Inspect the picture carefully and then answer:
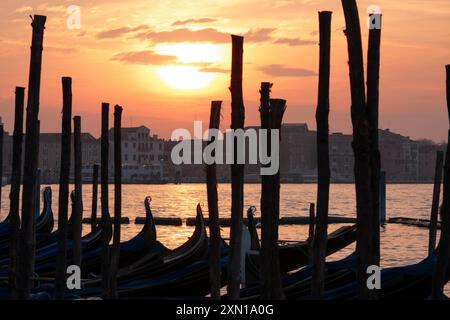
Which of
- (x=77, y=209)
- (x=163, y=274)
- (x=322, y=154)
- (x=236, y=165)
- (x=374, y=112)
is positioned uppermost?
(x=374, y=112)

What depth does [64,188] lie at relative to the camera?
41.2 ft

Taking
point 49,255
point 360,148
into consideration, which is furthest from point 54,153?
point 360,148

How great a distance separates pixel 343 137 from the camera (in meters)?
170

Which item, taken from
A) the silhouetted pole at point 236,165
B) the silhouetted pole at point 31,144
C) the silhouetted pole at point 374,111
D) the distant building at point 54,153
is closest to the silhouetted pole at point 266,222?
the silhouetted pole at point 236,165

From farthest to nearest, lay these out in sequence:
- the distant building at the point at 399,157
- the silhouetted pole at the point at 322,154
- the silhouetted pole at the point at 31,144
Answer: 1. the distant building at the point at 399,157
2. the silhouetted pole at the point at 31,144
3. the silhouetted pole at the point at 322,154

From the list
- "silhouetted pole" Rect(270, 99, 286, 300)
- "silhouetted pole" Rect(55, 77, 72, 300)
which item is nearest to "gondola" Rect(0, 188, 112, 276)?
"silhouetted pole" Rect(55, 77, 72, 300)

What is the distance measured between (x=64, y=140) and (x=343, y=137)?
524 feet

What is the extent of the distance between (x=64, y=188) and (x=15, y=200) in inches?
48.3

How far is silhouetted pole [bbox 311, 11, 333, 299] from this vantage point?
9.70m

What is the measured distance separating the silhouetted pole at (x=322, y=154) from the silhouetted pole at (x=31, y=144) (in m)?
2.81

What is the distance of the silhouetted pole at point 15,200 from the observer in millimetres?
11030

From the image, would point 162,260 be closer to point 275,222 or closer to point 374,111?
point 275,222

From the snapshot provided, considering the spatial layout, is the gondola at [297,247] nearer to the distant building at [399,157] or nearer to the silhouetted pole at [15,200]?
the silhouetted pole at [15,200]
